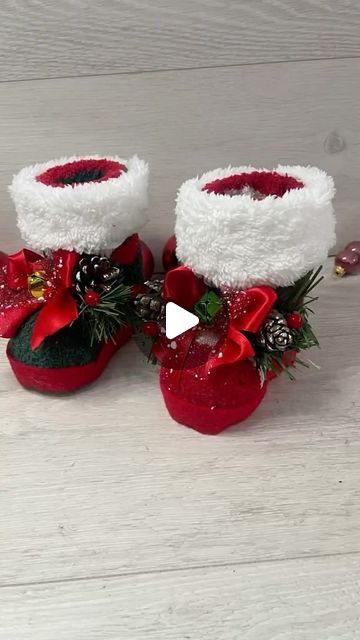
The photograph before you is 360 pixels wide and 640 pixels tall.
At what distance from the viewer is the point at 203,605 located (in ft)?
1.55

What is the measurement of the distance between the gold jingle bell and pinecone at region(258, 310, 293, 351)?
0.24m

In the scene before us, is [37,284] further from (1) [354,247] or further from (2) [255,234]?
(1) [354,247]

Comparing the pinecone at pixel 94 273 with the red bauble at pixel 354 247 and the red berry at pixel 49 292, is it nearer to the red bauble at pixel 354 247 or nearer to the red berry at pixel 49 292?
the red berry at pixel 49 292

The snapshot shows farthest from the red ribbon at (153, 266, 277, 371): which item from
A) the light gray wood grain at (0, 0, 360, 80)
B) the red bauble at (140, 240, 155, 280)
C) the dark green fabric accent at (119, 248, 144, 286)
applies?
the light gray wood grain at (0, 0, 360, 80)

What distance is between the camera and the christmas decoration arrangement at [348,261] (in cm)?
89

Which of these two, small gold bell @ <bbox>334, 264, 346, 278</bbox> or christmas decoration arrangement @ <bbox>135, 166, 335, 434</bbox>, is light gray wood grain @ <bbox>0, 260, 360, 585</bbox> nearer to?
christmas decoration arrangement @ <bbox>135, 166, 335, 434</bbox>

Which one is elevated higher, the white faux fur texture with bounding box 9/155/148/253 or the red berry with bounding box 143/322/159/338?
the white faux fur texture with bounding box 9/155/148/253

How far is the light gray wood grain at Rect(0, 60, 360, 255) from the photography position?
0.80 meters

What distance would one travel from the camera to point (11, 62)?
2.52ft

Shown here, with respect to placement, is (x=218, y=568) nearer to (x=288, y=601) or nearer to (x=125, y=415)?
(x=288, y=601)

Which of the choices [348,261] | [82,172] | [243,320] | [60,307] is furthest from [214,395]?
[348,261]

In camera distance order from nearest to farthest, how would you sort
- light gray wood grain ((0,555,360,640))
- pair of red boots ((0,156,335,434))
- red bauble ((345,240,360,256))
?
1. light gray wood grain ((0,555,360,640))
2. pair of red boots ((0,156,335,434))
3. red bauble ((345,240,360,256))

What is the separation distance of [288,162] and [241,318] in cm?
36

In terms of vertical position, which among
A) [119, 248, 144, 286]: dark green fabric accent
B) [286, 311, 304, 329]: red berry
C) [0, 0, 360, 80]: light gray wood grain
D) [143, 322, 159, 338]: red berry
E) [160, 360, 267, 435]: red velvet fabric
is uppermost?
[0, 0, 360, 80]: light gray wood grain
